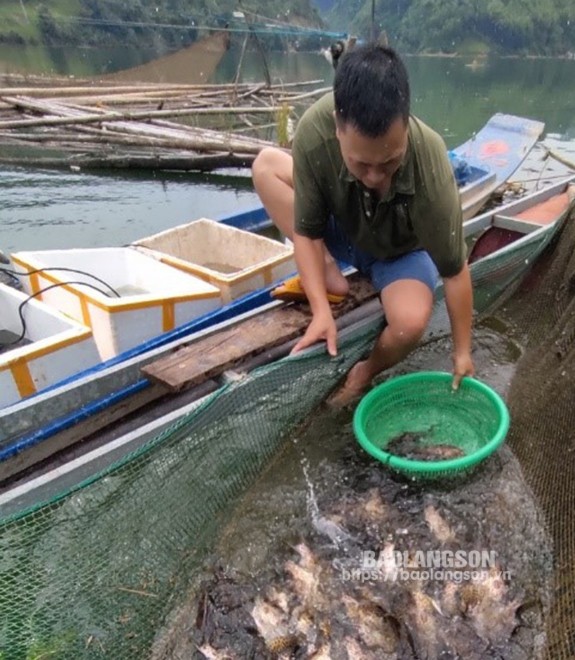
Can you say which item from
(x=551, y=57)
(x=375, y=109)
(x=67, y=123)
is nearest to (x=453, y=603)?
(x=375, y=109)

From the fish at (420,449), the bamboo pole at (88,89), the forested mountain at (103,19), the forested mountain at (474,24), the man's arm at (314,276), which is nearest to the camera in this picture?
the man's arm at (314,276)

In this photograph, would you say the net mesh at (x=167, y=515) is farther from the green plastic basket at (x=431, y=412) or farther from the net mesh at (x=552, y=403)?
the green plastic basket at (x=431, y=412)

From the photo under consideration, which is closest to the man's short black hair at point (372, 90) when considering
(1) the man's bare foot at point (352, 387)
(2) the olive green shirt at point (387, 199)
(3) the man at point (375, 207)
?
(3) the man at point (375, 207)

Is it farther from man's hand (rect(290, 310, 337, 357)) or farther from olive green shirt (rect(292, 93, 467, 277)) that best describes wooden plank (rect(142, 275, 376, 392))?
olive green shirt (rect(292, 93, 467, 277))

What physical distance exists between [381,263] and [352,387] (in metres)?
0.79

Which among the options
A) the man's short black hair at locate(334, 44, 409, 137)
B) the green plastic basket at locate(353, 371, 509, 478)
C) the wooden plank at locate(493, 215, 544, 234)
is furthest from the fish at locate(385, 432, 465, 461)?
the wooden plank at locate(493, 215, 544, 234)

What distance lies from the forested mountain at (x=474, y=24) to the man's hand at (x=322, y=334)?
67.6 m

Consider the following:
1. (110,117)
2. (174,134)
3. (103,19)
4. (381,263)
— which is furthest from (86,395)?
(103,19)

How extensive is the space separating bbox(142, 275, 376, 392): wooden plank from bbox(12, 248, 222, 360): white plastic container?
2.66 ft

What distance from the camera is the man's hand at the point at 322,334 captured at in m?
3.06

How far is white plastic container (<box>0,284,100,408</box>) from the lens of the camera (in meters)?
3.36

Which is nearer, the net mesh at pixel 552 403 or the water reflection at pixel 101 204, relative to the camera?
the net mesh at pixel 552 403

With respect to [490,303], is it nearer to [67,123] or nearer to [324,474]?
[324,474]

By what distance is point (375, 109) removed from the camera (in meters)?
2.22
